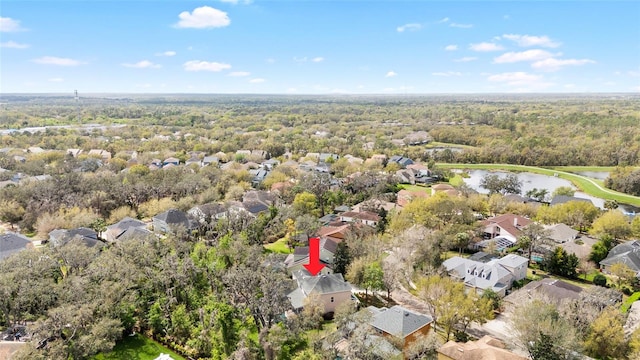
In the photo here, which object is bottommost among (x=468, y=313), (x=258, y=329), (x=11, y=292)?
(x=258, y=329)

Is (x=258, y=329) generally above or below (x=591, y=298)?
below

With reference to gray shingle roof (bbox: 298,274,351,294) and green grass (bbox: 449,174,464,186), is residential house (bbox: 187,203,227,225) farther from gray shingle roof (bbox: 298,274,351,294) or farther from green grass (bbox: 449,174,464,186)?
green grass (bbox: 449,174,464,186)

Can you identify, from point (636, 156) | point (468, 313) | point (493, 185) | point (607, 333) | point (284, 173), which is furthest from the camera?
point (636, 156)

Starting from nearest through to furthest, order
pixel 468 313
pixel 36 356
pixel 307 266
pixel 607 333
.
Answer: pixel 36 356 < pixel 607 333 < pixel 468 313 < pixel 307 266

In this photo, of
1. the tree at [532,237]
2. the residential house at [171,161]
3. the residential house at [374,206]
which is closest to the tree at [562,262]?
the tree at [532,237]

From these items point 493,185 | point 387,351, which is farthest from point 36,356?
point 493,185

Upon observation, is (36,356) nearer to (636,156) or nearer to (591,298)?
(591,298)

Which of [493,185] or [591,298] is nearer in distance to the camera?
[591,298]
